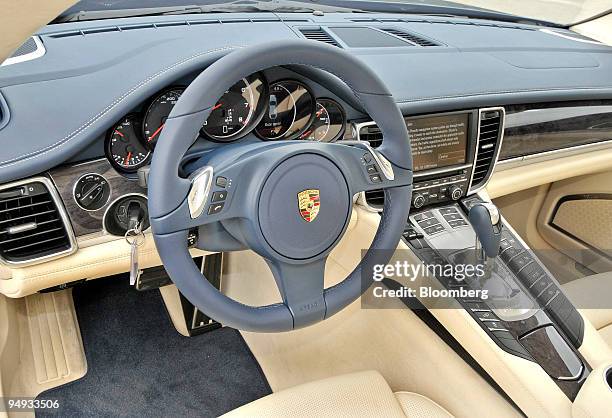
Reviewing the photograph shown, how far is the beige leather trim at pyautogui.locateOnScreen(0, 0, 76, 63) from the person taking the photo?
0.72 meters

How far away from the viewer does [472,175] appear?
5.83 feet

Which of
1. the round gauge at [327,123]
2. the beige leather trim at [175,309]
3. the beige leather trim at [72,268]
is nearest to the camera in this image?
the beige leather trim at [72,268]

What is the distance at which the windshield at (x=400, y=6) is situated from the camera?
5.37 ft

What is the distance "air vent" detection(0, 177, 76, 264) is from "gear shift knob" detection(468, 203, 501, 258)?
0.97 metres

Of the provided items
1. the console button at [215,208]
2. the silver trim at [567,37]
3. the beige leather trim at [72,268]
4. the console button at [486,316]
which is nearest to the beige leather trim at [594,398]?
the console button at [486,316]

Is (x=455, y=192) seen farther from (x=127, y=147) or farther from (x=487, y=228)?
(x=127, y=147)

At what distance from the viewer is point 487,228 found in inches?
62.1

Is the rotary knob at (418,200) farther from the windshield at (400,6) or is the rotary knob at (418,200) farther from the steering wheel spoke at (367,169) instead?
the windshield at (400,6)

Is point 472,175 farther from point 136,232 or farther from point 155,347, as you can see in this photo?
point 155,347

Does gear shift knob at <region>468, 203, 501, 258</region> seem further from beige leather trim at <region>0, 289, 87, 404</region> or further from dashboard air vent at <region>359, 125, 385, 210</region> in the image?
beige leather trim at <region>0, 289, 87, 404</region>

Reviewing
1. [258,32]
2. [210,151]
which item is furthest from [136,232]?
[258,32]

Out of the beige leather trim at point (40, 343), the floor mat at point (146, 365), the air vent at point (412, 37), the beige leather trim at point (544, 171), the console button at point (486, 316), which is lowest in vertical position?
the floor mat at point (146, 365)

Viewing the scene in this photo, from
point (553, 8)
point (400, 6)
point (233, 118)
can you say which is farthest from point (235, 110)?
point (553, 8)

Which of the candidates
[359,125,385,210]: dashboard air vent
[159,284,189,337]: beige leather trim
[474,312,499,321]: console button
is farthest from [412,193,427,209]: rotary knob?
[159,284,189,337]: beige leather trim
